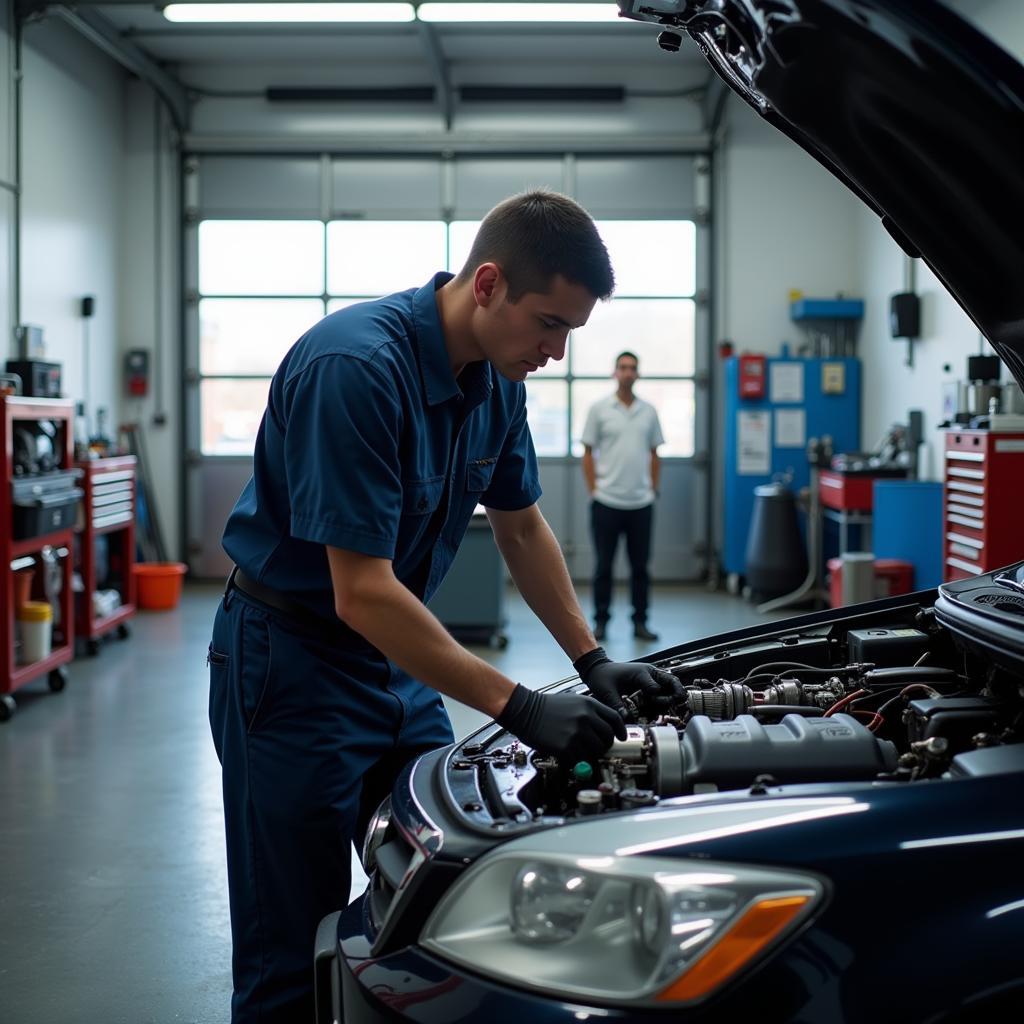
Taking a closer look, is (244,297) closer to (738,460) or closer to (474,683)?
(738,460)

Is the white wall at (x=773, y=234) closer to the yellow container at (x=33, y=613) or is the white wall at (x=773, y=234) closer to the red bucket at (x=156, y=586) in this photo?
the red bucket at (x=156, y=586)


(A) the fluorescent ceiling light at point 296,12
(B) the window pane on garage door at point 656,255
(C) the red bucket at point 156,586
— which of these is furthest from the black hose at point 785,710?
(B) the window pane on garage door at point 656,255

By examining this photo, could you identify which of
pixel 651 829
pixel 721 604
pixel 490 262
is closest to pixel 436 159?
pixel 721 604

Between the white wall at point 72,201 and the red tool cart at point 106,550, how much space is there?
3.87 feet

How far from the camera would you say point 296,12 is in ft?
22.8

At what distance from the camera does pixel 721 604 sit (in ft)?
25.9

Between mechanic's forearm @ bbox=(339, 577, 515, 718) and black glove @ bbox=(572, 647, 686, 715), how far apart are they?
0.28 m

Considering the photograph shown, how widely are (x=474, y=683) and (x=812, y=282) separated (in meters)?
7.68

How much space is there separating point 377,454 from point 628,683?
547 mm

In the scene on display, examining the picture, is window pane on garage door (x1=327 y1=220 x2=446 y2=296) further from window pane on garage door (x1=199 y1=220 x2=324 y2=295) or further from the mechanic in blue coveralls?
the mechanic in blue coveralls

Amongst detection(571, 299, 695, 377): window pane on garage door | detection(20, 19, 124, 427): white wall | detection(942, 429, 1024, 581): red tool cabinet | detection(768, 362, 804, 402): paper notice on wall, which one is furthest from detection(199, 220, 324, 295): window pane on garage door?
detection(942, 429, 1024, 581): red tool cabinet

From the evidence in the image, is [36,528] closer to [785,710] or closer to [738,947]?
[785,710]

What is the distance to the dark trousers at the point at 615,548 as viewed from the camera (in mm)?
6566

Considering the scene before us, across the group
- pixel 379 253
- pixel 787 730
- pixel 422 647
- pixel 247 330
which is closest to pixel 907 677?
pixel 787 730
